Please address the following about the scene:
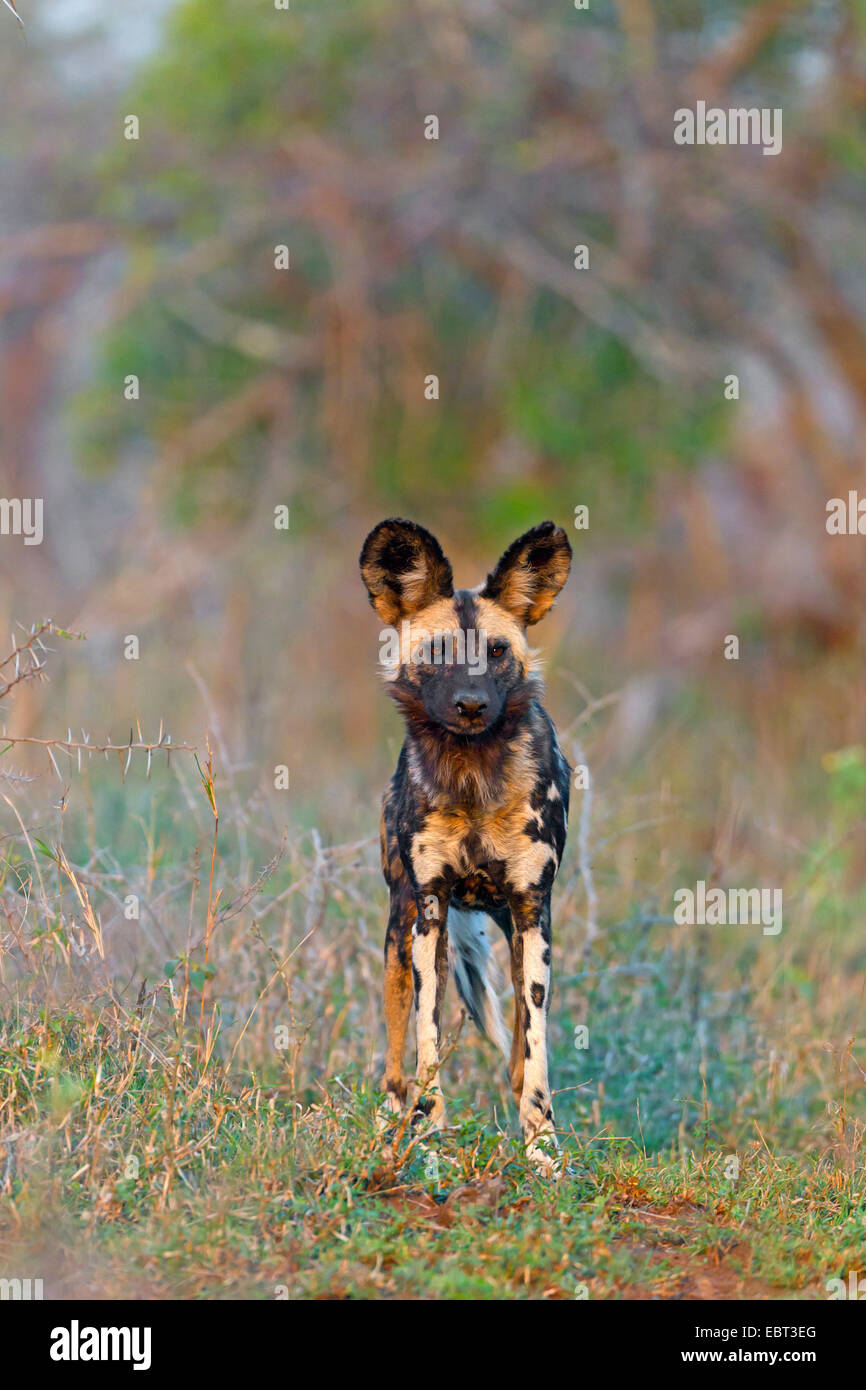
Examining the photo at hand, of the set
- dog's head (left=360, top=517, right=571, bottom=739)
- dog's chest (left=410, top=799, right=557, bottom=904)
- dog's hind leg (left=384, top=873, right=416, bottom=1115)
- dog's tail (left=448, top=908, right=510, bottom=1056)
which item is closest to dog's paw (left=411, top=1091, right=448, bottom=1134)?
dog's hind leg (left=384, top=873, right=416, bottom=1115)

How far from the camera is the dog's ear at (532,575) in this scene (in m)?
4.68

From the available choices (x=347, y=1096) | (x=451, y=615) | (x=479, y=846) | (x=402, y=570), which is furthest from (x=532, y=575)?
(x=347, y=1096)

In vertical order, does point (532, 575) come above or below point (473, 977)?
above

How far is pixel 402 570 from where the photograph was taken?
4680mm

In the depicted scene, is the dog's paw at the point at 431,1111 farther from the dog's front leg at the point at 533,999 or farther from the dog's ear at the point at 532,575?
the dog's ear at the point at 532,575

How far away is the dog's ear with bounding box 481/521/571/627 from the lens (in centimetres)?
468

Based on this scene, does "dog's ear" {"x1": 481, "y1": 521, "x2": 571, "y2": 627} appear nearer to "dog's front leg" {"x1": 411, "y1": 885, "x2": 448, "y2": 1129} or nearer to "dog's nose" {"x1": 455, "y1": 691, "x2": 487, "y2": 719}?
"dog's nose" {"x1": 455, "y1": 691, "x2": 487, "y2": 719}

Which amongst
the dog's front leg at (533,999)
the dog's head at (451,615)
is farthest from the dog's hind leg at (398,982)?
the dog's head at (451,615)

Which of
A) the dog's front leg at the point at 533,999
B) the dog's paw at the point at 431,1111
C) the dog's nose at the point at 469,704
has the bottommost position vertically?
the dog's paw at the point at 431,1111

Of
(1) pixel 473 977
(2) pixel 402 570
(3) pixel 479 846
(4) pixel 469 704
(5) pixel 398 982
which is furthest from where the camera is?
(1) pixel 473 977

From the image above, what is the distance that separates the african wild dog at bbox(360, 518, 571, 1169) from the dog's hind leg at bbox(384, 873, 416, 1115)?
0.13 feet

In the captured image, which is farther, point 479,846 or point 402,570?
point 402,570

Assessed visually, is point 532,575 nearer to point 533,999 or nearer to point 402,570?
point 402,570

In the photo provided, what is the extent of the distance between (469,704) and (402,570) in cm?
50
